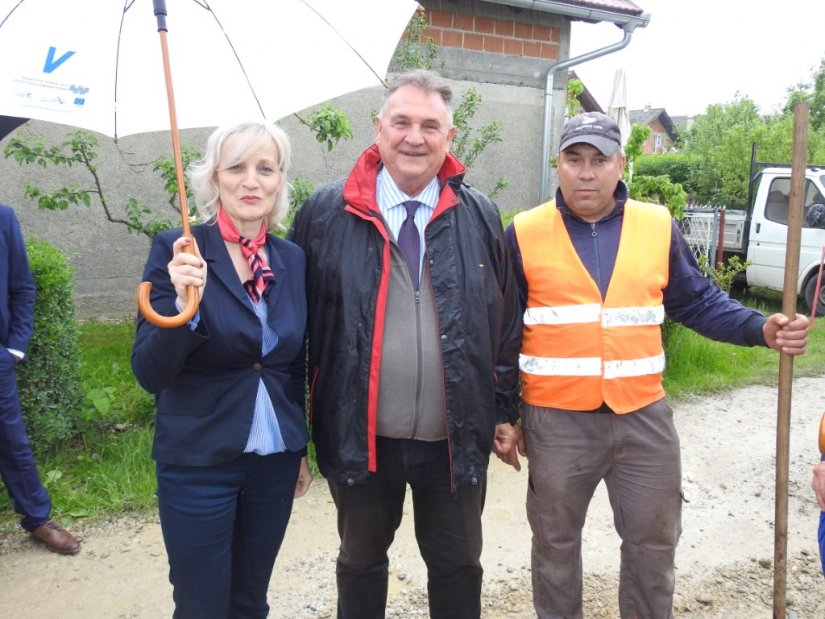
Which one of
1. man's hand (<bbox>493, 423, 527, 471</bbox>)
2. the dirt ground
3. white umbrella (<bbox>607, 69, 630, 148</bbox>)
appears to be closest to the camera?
man's hand (<bbox>493, 423, 527, 471</bbox>)

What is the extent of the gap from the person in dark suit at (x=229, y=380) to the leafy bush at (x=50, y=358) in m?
2.18

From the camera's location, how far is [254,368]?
7.07 ft

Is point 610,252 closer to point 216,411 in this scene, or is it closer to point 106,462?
point 216,411

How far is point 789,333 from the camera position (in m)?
2.43

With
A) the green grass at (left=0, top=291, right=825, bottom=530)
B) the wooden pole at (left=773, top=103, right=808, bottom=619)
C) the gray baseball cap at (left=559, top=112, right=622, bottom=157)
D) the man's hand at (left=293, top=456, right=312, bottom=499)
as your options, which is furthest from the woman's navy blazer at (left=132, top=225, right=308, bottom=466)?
the green grass at (left=0, top=291, right=825, bottom=530)

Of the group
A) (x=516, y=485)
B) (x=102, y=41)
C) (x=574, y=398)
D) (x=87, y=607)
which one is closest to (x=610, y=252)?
(x=574, y=398)

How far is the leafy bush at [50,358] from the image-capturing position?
3.93 m

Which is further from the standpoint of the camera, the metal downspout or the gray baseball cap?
the metal downspout

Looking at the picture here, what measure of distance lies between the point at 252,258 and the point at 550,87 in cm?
719

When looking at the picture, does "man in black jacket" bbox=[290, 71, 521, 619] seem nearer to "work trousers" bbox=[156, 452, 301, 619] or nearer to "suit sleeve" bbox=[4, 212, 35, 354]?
"work trousers" bbox=[156, 452, 301, 619]

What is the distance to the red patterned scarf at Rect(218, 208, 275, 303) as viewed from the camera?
2.19 meters

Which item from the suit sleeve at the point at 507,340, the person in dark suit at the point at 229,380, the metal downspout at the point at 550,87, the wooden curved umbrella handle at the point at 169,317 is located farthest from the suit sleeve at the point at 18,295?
the metal downspout at the point at 550,87

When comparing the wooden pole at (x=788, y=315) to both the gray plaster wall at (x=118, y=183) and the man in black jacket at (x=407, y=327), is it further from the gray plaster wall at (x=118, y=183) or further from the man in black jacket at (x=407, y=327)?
the gray plaster wall at (x=118, y=183)

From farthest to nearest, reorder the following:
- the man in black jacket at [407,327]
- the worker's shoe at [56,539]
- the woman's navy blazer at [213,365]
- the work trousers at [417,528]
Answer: the worker's shoe at [56,539], the work trousers at [417,528], the man in black jacket at [407,327], the woman's navy blazer at [213,365]
